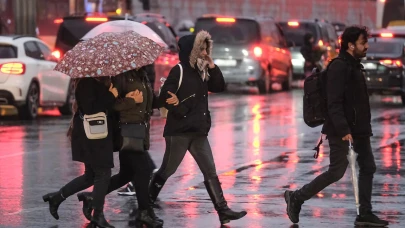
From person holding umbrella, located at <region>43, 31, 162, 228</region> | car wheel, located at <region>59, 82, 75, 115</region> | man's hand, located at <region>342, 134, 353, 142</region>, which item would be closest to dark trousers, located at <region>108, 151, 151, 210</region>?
person holding umbrella, located at <region>43, 31, 162, 228</region>

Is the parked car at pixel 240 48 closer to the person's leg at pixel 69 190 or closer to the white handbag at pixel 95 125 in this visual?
the person's leg at pixel 69 190

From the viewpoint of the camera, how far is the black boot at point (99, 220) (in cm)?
976

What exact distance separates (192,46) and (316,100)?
43.0 inches

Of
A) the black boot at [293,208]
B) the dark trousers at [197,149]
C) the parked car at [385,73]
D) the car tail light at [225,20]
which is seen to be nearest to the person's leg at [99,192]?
the dark trousers at [197,149]

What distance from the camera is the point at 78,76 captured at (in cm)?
966

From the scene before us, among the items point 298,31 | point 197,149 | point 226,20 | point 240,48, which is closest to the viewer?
point 197,149

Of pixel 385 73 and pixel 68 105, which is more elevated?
pixel 385 73

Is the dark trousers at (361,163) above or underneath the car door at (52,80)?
above

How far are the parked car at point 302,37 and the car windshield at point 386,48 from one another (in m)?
7.21

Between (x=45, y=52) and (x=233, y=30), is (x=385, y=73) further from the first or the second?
(x=45, y=52)

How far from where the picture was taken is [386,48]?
26.4m

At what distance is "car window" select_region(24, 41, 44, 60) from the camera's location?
21.7 metres

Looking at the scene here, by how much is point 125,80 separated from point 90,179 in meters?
0.85

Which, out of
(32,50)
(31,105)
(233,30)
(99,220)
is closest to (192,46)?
(99,220)
